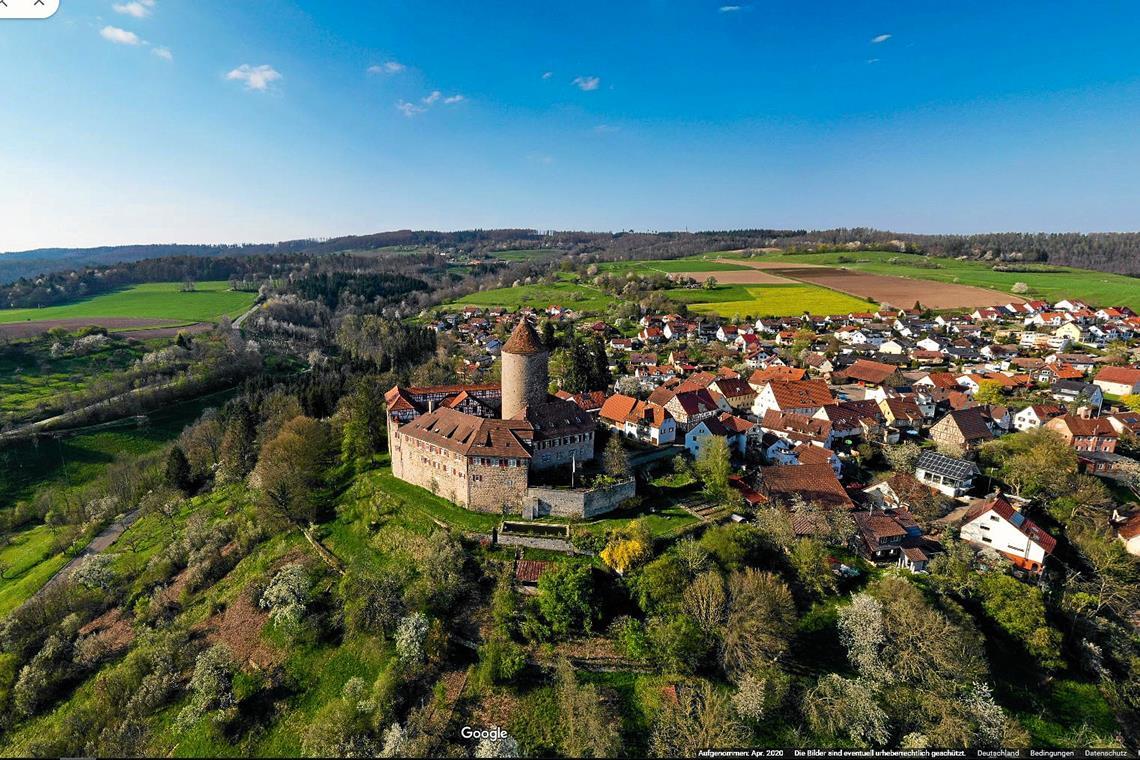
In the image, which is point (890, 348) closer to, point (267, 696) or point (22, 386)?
point (267, 696)

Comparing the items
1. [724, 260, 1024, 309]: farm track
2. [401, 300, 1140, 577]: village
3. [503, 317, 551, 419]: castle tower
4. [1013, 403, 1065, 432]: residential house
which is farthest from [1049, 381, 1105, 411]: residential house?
[724, 260, 1024, 309]: farm track

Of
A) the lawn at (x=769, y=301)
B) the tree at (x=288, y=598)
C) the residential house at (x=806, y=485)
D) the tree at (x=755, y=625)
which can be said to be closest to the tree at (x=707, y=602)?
the tree at (x=755, y=625)

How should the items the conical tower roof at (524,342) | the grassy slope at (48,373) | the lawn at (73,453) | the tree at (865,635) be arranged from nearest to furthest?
1. the tree at (865,635)
2. the conical tower roof at (524,342)
3. the lawn at (73,453)
4. the grassy slope at (48,373)

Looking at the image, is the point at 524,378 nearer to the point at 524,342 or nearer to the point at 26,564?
the point at 524,342

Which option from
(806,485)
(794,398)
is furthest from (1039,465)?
(794,398)

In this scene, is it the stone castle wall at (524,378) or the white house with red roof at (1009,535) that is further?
the stone castle wall at (524,378)

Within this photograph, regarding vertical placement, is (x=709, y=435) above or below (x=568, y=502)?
above

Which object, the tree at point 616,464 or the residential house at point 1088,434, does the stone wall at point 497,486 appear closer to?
the tree at point 616,464

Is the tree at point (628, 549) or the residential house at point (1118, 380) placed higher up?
the residential house at point (1118, 380)

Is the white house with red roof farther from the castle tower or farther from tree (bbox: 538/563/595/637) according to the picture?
the castle tower
